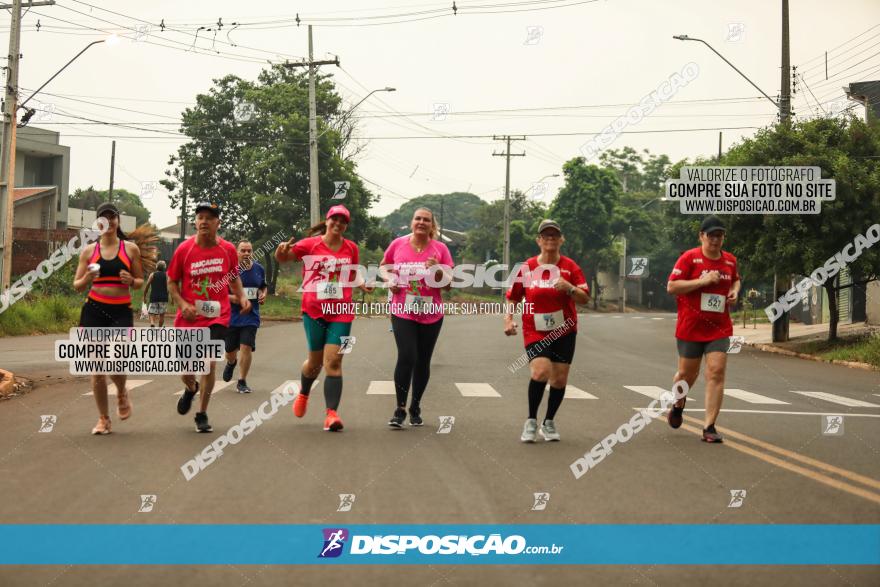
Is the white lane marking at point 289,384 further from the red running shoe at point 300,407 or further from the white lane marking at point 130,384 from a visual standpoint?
the red running shoe at point 300,407

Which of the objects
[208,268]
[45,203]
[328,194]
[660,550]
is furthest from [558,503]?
[45,203]

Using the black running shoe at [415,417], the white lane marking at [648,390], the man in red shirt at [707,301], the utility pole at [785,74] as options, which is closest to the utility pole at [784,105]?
the utility pole at [785,74]

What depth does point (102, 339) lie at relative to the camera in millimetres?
9445

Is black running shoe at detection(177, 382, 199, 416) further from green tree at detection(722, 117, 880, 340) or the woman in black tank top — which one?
green tree at detection(722, 117, 880, 340)

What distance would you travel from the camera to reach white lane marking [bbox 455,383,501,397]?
1374 centimetres

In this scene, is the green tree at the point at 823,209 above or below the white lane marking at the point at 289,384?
above

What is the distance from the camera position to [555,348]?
9.34 meters

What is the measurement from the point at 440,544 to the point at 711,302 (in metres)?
5.21

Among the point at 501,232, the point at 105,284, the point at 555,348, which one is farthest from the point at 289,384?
the point at 501,232

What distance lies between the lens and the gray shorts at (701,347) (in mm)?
9836

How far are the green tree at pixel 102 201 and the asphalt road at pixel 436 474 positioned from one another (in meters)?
83.7

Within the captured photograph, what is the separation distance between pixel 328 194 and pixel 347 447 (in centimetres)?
4193

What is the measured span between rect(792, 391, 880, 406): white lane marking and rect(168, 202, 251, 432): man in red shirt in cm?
883

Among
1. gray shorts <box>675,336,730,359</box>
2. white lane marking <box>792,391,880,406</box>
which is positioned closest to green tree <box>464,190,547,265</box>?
white lane marking <box>792,391,880,406</box>
